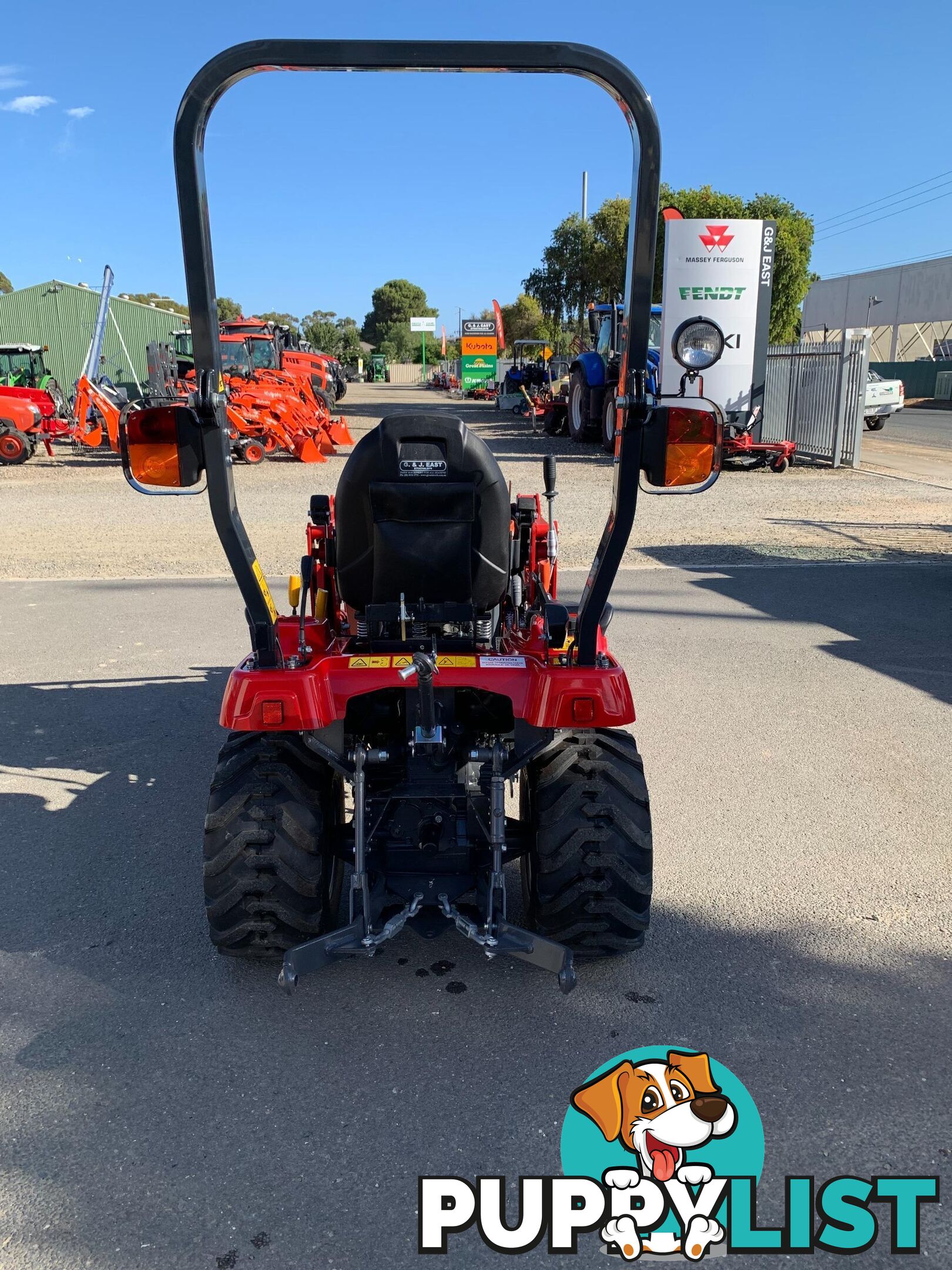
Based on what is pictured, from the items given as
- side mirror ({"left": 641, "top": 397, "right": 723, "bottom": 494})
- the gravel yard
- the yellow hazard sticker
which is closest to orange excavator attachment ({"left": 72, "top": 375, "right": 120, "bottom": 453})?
the gravel yard

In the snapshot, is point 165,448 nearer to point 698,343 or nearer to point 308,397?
point 698,343

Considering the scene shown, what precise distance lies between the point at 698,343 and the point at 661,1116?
14238 millimetres

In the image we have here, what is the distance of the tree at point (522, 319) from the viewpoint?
60.2 m

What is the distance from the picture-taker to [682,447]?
2.58 meters

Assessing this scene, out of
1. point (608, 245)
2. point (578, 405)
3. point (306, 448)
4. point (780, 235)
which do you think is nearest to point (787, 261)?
point (780, 235)

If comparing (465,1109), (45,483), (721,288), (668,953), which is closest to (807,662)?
(668,953)

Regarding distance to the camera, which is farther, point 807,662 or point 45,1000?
point 807,662

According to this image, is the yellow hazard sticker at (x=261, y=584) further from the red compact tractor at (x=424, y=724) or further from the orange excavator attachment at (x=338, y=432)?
the orange excavator attachment at (x=338, y=432)

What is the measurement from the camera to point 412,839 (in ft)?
9.93

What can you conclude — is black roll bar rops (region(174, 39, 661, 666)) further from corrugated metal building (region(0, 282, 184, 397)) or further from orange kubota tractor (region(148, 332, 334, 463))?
corrugated metal building (region(0, 282, 184, 397))

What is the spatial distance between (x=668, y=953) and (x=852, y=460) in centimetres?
1479

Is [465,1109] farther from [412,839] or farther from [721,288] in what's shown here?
[721,288]

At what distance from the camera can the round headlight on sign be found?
1515cm

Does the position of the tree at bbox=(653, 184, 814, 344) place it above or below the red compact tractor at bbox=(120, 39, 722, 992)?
above
